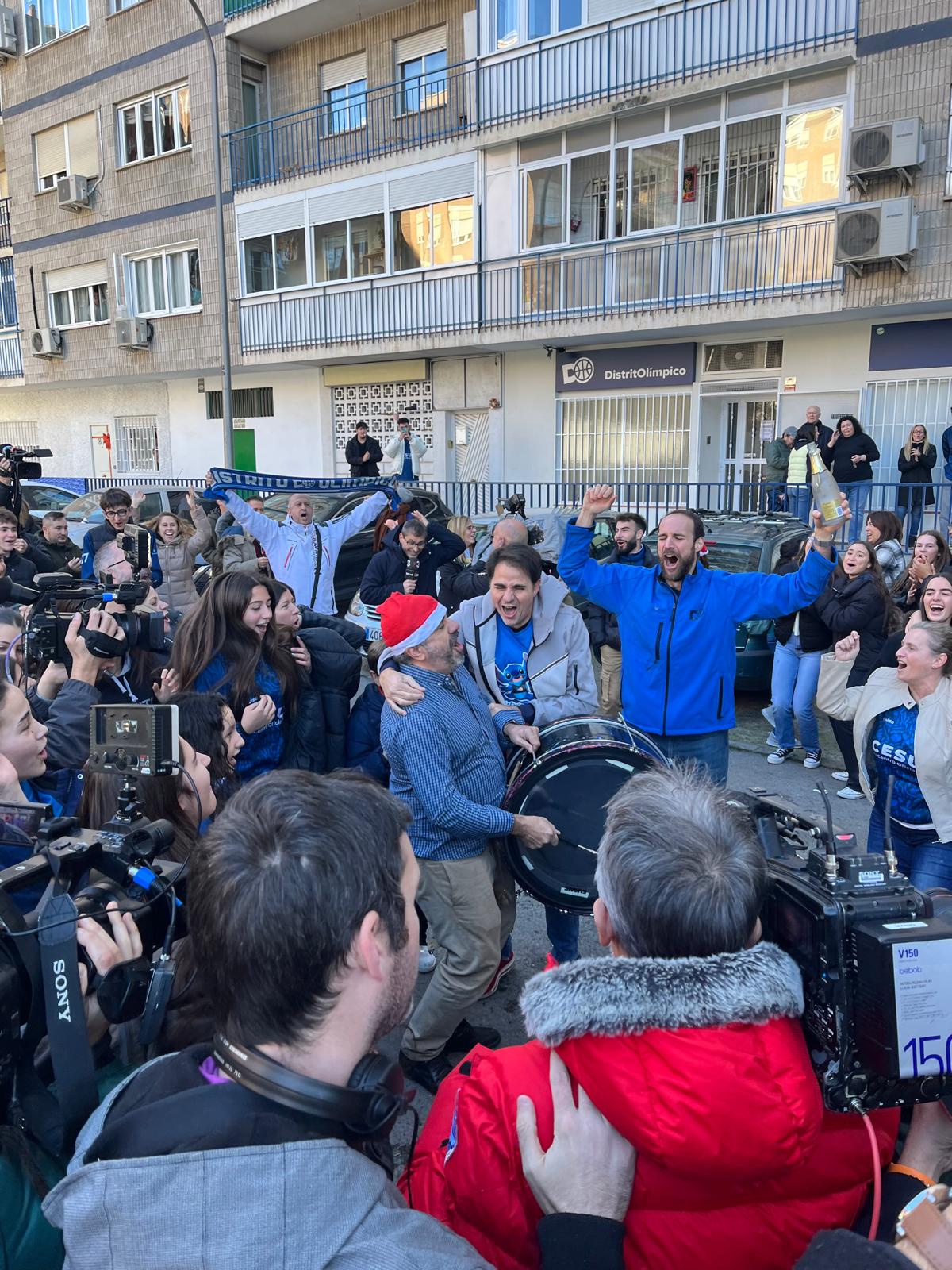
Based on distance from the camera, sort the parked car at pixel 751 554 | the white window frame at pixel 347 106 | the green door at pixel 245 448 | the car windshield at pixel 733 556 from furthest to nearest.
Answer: the green door at pixel 245 448 < the white window frame at pixel 347 106 < the car windshield at pixel 733 556 < the parked car at pixel 751 554

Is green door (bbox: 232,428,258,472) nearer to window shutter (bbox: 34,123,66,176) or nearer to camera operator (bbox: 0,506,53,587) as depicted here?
window shutter (bbox: 34,123,66,176)

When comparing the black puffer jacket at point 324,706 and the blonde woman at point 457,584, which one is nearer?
the black puffer jacket at point 324,706

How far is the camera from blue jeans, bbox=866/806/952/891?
137 inches

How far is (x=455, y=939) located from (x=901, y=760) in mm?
1961

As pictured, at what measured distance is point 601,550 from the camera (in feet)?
27.0

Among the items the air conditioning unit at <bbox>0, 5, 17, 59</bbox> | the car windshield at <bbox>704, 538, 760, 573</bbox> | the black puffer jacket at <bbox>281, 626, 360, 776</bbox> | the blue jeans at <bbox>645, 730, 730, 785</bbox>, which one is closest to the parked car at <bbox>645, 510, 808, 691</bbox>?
the car windshield at <bbox>704, 538, 760, 573</bbox>

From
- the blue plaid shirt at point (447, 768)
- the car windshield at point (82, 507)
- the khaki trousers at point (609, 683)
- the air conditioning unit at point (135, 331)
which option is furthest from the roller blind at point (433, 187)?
the blue plaid shirt at point (447, 768)

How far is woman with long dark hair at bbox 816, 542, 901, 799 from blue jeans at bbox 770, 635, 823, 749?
1.27ft

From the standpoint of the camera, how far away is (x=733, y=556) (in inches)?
332

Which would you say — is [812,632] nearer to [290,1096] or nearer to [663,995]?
[663,995]

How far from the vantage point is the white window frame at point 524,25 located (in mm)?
15597

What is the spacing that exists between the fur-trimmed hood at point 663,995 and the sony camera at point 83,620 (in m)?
2.64

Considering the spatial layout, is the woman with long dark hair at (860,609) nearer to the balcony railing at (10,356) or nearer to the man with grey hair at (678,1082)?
the man with grey hair at (678,1082)

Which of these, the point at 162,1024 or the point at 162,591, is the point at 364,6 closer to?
the point at 162,591
